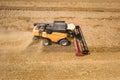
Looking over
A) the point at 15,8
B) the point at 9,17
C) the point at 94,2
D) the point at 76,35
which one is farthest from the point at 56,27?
the point at 94,2

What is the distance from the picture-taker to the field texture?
11.9m

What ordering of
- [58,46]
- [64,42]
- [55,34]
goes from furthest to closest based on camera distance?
[58,46] → [64,42] → [55,34]

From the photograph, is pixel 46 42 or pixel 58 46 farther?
pixel 58 46

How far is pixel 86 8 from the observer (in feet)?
63.0

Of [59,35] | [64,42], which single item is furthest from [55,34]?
[64,42]

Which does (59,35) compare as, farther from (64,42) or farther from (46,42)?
(46,42)

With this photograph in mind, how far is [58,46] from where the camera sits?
13.9 m

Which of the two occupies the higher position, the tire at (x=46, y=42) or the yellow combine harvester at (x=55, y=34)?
the yellow combine harvester at (x=55, y=34)

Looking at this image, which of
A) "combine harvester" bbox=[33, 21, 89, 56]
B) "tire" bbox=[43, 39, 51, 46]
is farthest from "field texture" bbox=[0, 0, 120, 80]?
"combine harvester" bbox=[33, 21, 89, 56]

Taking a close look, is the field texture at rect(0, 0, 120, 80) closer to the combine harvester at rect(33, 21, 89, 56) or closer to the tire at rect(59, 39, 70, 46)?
the tire at rect(59, 39, 70, 46)

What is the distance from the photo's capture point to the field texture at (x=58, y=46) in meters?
11.9

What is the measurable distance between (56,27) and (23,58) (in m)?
2.78

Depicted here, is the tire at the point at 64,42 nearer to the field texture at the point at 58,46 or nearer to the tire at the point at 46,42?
the field texture at the point at 58,46

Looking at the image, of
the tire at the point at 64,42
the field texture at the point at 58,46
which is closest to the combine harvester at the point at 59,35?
the tire at the point at 64,42
